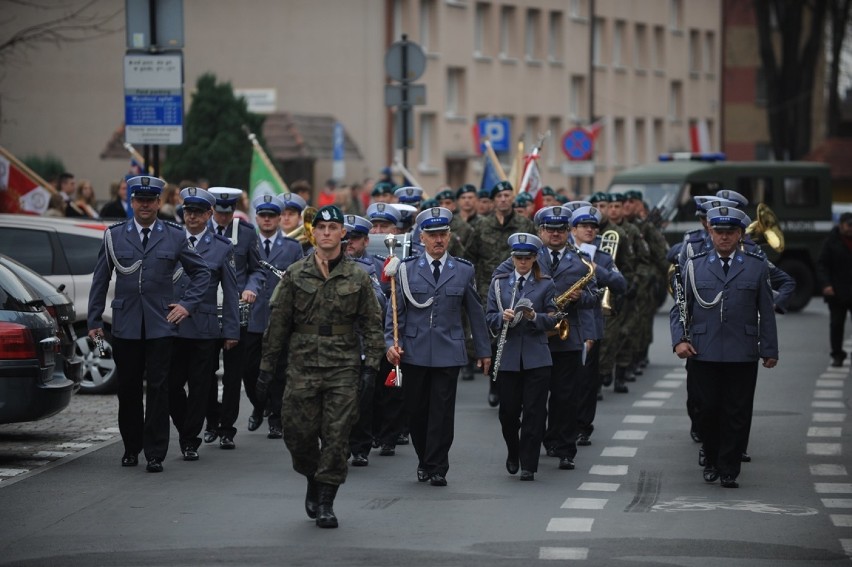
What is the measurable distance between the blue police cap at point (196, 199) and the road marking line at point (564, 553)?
5174mm

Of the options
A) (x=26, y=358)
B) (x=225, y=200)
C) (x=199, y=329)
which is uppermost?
(x=225, y=200)

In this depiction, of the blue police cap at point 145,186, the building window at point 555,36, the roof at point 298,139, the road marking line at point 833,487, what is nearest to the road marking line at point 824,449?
the road marking line at point 833,487

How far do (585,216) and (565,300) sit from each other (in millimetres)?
1299

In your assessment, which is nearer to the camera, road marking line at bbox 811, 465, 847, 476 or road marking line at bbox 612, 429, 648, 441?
road marking line at bbox 811, 465, 847, 476

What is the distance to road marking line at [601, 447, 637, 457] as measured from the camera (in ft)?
46.1

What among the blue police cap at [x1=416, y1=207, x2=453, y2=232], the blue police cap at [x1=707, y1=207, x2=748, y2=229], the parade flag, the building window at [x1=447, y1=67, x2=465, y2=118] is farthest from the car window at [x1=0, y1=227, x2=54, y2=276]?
the building window at [x1=447, y1=67, x2=465, y2=118]

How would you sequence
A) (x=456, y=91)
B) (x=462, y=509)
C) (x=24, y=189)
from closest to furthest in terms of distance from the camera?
(x=462, y=509) → (x=24, y=189) → (x=456, y=91)

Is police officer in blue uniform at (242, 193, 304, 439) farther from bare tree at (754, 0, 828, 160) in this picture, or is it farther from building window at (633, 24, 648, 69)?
building window at (633, 24, 648, 69)

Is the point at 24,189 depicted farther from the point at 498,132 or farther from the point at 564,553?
the point at 564,553

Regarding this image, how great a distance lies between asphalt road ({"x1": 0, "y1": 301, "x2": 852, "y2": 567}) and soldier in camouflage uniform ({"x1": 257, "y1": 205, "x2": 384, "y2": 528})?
0.34m

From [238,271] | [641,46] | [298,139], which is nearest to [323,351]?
[238,271]

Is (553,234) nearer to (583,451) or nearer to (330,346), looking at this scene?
(583,451)

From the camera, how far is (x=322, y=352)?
10.6 meters

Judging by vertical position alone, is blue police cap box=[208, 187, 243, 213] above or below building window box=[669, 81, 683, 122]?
below
